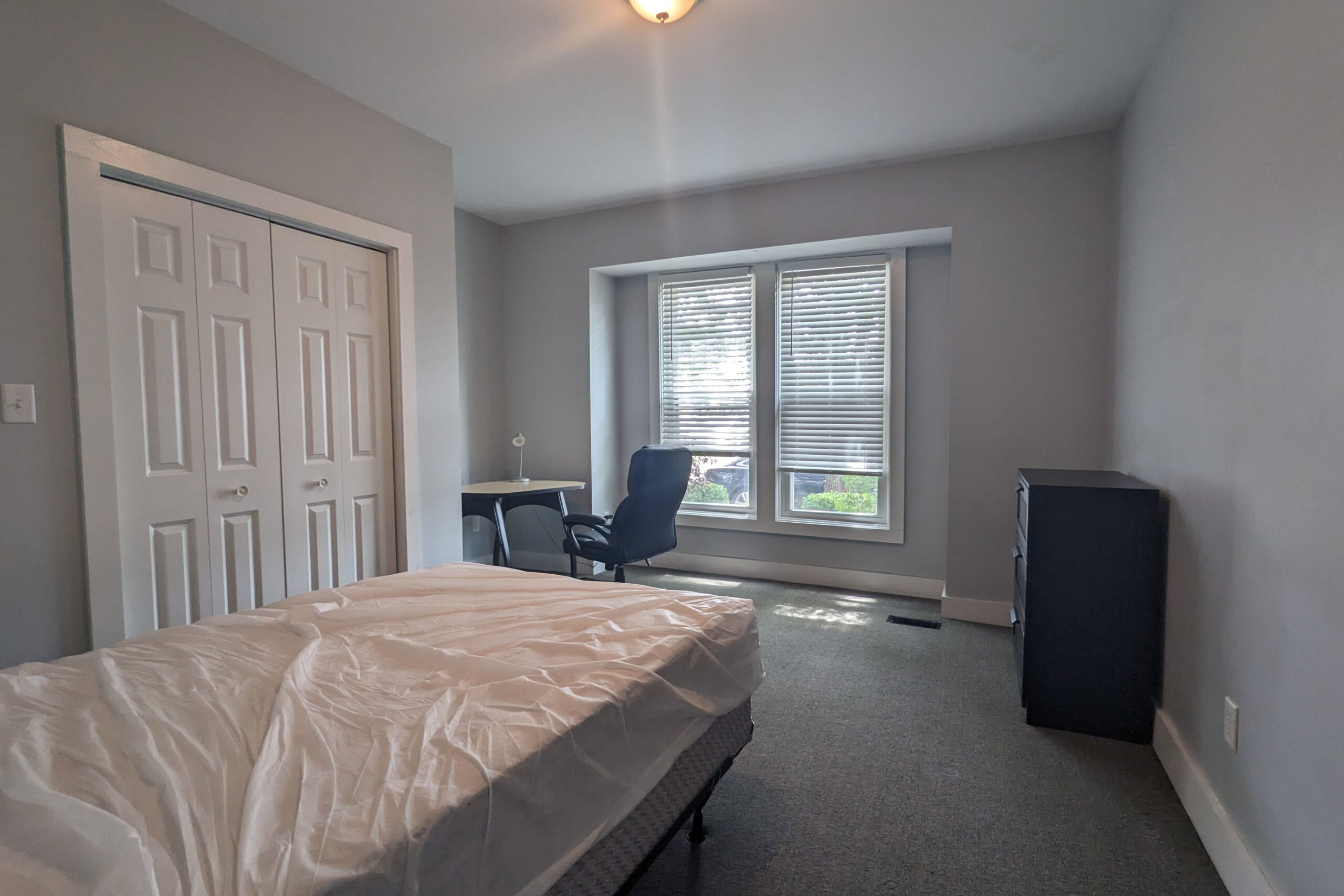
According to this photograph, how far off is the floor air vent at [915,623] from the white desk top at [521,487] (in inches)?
91.0

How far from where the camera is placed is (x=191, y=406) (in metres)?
2.42

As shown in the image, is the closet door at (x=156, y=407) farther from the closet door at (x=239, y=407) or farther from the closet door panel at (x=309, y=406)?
the closet door panel at (x=309, y=406)

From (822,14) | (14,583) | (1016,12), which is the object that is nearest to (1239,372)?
(1016,12)

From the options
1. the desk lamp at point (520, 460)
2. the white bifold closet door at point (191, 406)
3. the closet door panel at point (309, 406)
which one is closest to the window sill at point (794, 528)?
the desk lamp at point (520, 460)

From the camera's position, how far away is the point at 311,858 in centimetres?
74

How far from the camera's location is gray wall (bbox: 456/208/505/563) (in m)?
4.73

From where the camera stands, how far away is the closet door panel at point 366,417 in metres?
A: 3.06

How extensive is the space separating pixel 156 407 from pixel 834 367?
147 inches

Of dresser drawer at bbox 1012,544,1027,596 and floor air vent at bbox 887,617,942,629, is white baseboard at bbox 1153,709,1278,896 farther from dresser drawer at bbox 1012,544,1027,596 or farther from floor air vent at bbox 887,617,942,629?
floor air vent at bbox 887,617,942,629

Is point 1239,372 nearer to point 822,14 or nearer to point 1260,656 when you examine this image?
point 1260,656

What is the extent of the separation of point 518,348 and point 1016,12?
3.87 meters

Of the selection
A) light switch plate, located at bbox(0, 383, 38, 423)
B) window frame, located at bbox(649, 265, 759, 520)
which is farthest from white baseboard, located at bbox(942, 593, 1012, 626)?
light switch plate, located at bbox(0, 383, 38, 423)

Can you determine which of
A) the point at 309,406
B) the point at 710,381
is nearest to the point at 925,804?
the point at 309,406

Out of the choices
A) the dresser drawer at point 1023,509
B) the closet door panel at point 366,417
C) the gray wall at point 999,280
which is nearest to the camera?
the dresser drawer at point 1023,509
